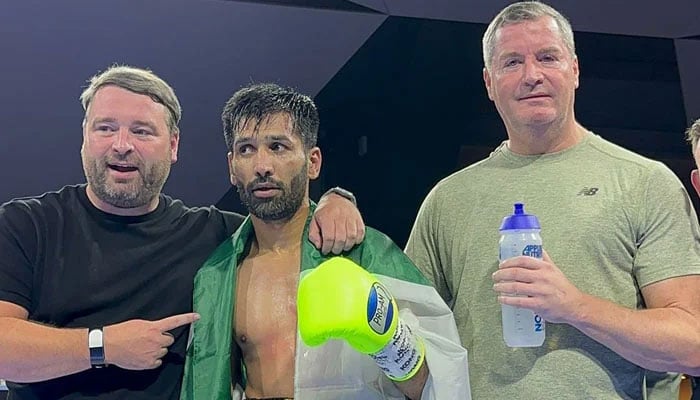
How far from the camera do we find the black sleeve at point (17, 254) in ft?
4.74

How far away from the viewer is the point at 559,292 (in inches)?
48.1

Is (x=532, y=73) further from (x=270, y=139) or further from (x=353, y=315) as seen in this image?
(x=353, y=315)

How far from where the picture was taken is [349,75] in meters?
3.95

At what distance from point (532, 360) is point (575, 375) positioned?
0.26 ft

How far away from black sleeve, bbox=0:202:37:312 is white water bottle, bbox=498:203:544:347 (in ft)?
3.01

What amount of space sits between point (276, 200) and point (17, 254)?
519 millimetres

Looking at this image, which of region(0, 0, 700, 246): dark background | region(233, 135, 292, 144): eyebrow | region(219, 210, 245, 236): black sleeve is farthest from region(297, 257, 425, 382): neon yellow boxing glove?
region(0, 0, 700, 246): dark background

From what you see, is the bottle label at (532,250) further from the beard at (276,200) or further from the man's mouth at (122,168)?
the man's mouth at (122,168)

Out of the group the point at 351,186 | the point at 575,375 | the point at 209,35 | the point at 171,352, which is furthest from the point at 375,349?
the point at 351,186

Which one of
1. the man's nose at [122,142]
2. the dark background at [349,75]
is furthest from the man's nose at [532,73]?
the dark background at [349,75]

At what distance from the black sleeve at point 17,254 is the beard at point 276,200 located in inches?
17.0

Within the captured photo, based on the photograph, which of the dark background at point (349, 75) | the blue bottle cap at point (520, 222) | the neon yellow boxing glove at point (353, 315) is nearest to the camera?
the neon yellow boxing glove at point (353, 315)

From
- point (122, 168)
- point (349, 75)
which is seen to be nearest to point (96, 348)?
point (122, 168)

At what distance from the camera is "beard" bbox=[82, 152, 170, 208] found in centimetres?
157
